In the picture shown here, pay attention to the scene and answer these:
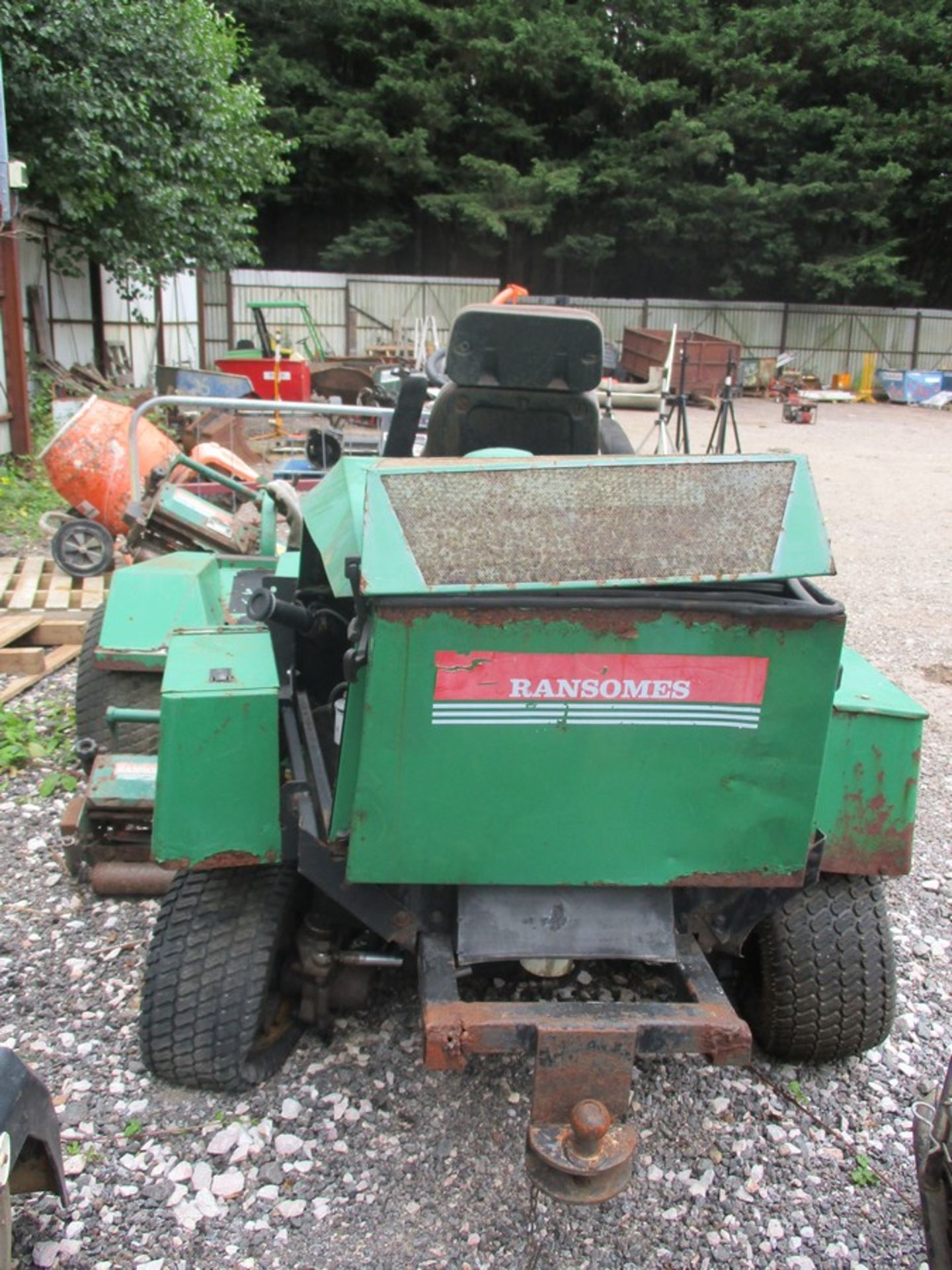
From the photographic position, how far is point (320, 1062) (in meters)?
2.65

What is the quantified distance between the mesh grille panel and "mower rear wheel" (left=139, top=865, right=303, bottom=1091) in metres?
1.02

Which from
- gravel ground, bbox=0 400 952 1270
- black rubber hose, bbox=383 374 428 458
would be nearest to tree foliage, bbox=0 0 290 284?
black rubber hose, bbox=383 374 428 458

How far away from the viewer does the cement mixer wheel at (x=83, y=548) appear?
632 centimetres

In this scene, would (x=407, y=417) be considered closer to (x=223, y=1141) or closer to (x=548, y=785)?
(x=548, y=785)

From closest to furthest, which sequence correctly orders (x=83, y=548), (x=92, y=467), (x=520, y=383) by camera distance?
(x=520, y=383) < (x=83, y=548) < (x=92, y=467)

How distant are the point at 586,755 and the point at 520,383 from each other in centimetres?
141

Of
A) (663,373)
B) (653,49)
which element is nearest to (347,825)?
(663,373)

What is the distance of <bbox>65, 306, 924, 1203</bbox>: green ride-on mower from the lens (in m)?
1.96

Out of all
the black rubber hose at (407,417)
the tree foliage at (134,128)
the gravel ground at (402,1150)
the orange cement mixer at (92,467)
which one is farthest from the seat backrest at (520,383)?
the tree foliage at (134,128)

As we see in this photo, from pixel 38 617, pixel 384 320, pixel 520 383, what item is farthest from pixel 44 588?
pixel 384 320

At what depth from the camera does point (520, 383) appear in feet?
10.2

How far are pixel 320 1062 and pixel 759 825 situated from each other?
48.8 inches

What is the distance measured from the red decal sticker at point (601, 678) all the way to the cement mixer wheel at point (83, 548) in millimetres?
4880

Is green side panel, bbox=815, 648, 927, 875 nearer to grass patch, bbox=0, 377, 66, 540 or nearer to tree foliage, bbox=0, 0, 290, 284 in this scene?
grass patch, bbox=0, 377, 66, 540
